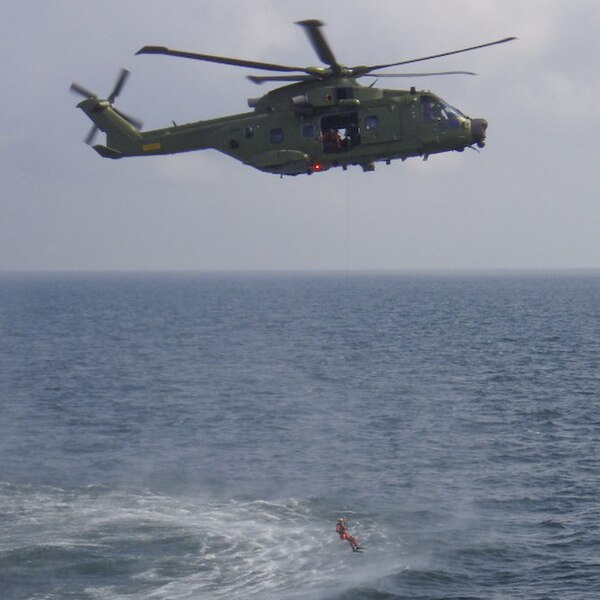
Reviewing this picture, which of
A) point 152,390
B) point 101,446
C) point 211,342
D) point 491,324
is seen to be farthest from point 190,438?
point 491,324

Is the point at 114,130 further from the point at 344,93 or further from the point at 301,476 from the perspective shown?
the point at 301,476

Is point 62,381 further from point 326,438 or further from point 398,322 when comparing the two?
point 398,322

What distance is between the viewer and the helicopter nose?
36094mm

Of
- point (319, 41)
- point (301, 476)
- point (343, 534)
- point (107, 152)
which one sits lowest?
point (301, 476)

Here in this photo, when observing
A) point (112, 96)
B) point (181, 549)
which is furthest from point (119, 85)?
point (181, 549)

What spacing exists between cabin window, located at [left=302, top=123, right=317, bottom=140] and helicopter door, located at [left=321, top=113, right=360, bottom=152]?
0.33 meters

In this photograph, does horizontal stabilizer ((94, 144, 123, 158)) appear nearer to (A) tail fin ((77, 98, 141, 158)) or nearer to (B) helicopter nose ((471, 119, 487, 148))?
(A) tail fin ((77, 98, 141, 158))

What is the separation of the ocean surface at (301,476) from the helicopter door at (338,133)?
819 inches

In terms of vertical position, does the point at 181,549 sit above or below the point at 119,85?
below

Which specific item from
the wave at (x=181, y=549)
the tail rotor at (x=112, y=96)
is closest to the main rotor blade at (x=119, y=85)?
the tail rotor at (x=112, y=96)

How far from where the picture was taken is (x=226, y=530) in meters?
52.9

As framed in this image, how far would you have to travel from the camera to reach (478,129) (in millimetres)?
36125

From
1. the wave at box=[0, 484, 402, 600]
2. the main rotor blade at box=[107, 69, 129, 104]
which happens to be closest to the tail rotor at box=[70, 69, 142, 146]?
the main rotor blade at box=[107, 69, 129, 104]

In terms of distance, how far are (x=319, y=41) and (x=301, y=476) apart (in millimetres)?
38180
